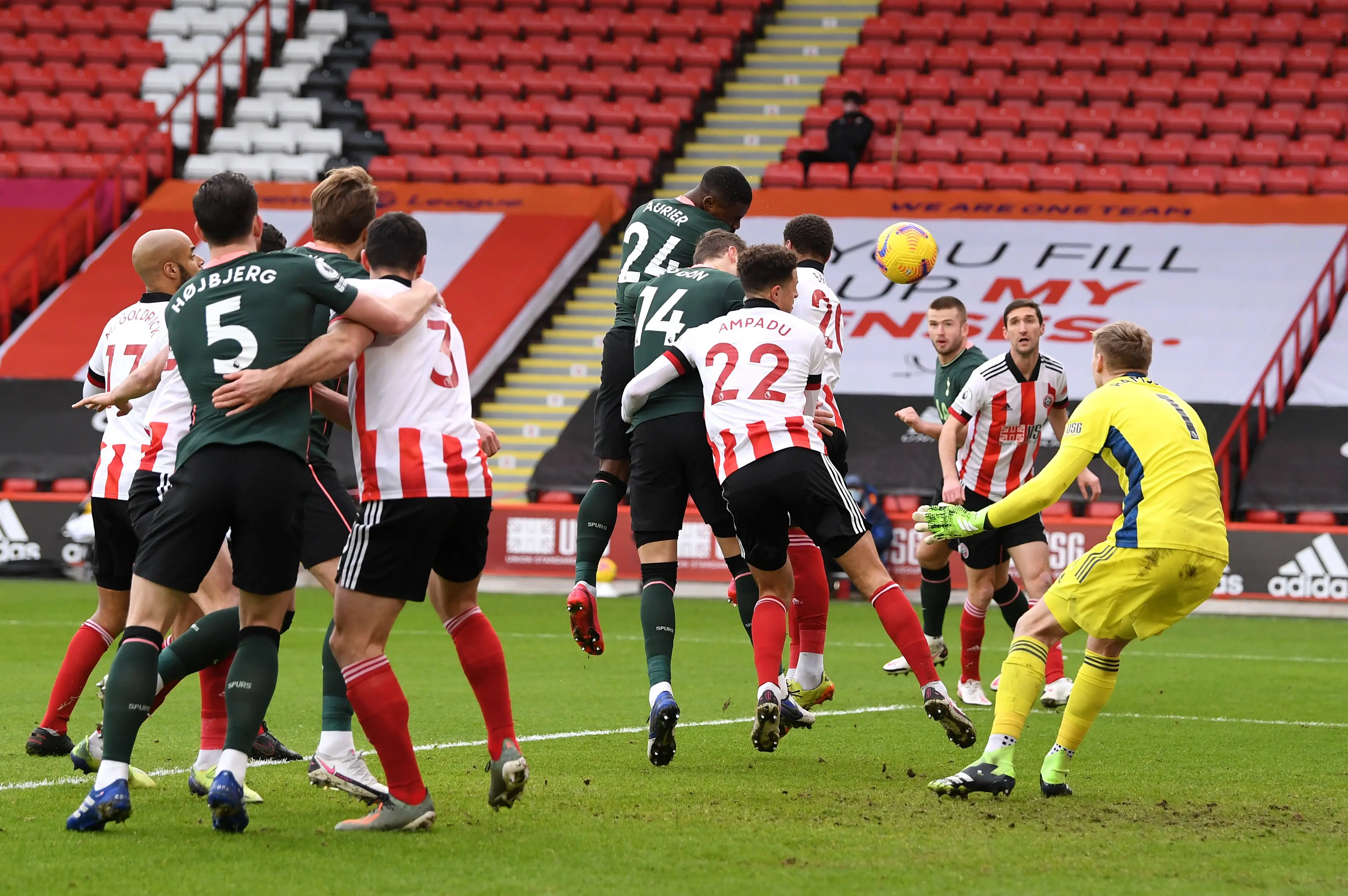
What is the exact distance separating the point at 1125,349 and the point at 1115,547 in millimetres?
733

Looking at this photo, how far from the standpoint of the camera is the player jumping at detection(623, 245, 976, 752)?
6227mm

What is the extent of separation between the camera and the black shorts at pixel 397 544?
485 cm

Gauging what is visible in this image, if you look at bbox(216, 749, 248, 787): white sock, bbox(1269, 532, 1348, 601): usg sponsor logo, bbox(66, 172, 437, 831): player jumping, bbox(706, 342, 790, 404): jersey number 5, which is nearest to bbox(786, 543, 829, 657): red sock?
bbox(706, 342, 790, 404): jersey number 5

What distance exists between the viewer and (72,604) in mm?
13781

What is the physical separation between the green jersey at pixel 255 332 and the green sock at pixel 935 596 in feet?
18.0

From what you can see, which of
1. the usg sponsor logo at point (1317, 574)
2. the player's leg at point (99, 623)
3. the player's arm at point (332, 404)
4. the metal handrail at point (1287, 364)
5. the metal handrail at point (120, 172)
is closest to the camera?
the player's arm at point (332, 404)

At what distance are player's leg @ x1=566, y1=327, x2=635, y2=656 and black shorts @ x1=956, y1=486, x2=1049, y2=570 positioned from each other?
85.1 inches

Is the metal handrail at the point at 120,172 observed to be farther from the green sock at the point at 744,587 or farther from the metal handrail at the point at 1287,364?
the green sock at the point at 744,587

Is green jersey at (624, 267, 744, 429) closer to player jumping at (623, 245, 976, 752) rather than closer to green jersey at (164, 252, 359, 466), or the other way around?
player jumping at (623, 245, 976, 752)

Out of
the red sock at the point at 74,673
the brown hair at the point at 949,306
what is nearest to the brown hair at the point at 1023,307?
the brown hair at the point at 949,306

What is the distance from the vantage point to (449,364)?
504 centimetres

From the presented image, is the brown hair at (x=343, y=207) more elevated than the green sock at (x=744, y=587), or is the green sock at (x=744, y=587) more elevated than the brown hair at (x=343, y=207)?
the brown hair at (x=343, y=207)

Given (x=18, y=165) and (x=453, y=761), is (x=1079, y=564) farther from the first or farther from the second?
(x=18, y=165)

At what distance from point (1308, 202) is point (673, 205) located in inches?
568
